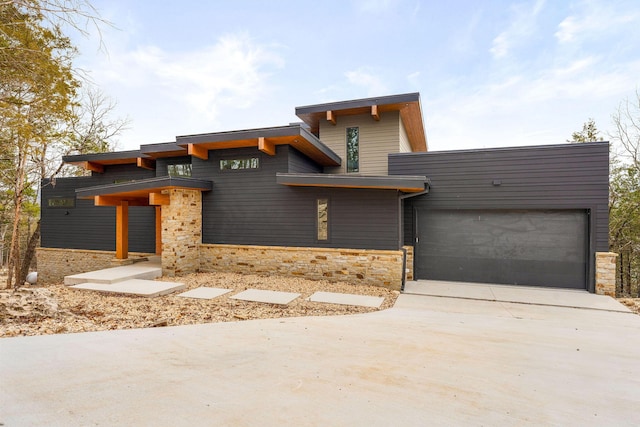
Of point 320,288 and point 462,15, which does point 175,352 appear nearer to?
point 320,288

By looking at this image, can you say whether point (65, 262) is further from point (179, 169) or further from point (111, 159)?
point (179, 169)

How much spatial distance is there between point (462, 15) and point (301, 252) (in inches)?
396

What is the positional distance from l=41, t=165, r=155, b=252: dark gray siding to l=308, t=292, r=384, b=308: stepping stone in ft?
28.0

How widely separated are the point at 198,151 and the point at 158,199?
193 centimetres

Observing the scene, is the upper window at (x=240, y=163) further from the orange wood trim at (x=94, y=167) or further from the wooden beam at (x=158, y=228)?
the orange wood trim at (x=94, y=167)

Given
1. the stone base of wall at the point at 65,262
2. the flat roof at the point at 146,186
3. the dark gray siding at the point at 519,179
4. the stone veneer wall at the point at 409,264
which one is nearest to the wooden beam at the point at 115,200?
the flat roof at the point at 146,186

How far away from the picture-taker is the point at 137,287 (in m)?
6.37

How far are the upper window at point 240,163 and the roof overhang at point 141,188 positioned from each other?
776mm

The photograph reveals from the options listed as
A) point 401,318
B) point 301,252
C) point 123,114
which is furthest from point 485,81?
point 123,114

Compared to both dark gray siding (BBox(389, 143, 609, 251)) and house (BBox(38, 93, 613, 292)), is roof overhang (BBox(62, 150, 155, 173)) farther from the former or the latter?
dark gray siding (BBox(389, 143, 609, 251))

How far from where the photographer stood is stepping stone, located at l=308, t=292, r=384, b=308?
5.68 meters

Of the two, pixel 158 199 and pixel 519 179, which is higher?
pixel 519 179

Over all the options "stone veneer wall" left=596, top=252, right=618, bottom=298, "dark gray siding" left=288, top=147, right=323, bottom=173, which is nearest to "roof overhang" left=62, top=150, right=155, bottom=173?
"dark gray siding" left=288, top=147, right=323, bottom=173

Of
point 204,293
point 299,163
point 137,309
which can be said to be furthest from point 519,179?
point 137,309
